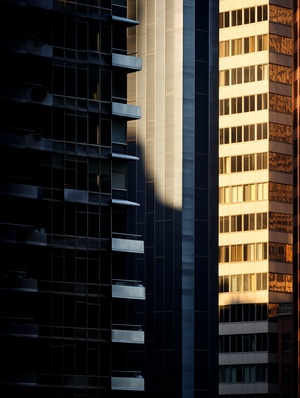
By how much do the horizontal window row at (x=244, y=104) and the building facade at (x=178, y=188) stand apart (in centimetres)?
3202

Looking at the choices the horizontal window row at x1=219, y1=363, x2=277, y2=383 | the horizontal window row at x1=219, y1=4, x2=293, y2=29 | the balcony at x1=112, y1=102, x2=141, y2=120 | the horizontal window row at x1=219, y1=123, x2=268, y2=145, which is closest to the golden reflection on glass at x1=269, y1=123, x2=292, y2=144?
the horizontal window row at x1=219, y1=123, x2=268, y2=145

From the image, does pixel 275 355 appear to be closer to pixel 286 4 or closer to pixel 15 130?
pixel 286 4

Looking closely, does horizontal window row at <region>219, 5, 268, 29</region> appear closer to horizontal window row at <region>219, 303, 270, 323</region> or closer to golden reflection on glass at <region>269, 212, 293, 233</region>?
golden reflection on glass at <region>269, 212, 293, 233</region>

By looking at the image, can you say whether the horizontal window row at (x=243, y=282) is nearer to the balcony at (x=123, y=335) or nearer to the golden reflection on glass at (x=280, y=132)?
the golden reflection on glass at (x=280, y=132)

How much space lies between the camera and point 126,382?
10888 centimetres

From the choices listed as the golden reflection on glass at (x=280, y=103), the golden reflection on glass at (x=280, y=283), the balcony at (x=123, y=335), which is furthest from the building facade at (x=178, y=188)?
the balcony at (x=123, y=335)

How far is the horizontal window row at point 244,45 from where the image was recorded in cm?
19075

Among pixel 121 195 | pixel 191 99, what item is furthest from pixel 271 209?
pixel 121 195

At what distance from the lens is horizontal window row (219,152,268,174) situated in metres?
190

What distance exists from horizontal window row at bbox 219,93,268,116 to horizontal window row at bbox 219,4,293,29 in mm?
9605

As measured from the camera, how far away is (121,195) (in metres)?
113

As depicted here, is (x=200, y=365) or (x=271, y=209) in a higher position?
(x=271, y=209)

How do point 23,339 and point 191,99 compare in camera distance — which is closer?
point 23,339

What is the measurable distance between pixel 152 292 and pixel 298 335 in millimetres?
37674
